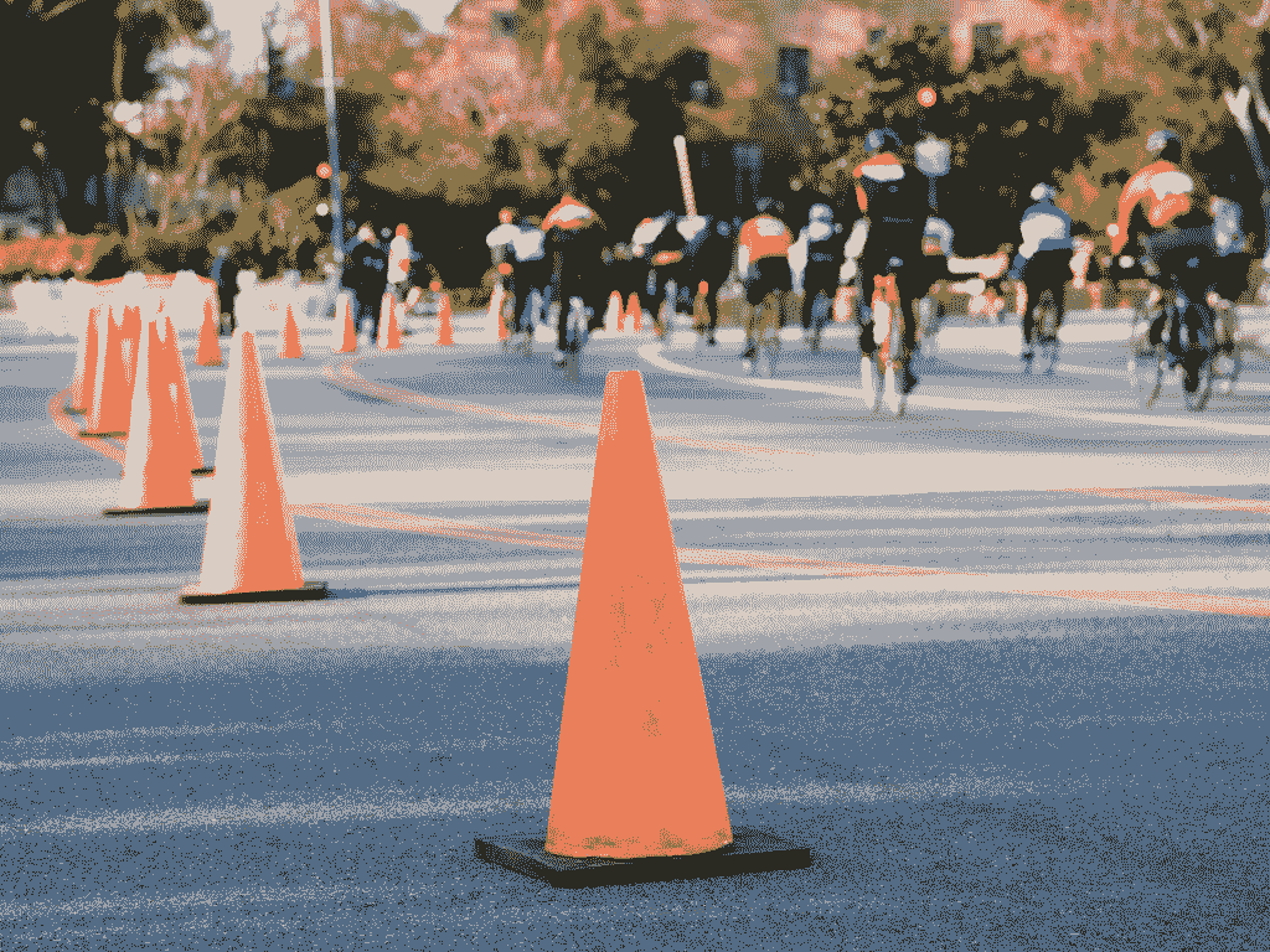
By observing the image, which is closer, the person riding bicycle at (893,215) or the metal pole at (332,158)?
the person riding bicycle at (893,215)

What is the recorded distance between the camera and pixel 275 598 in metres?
8.88

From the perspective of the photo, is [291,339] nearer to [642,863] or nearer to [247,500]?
[247,500]

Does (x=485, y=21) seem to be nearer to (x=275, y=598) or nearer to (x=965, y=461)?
(x=965, y=461)

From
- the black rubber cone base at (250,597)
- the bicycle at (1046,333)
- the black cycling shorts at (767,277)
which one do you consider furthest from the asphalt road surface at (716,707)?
the black cycling shorts at (767,277)

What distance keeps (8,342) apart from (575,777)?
3715 centimetres

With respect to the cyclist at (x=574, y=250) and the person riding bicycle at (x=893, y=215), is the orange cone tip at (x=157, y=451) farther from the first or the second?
the cyclist at (x=574, y=250)

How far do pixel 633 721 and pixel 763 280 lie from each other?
20131 mm

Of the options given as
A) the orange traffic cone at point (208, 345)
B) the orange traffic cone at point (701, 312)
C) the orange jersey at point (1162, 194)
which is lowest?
the orange traffic cone at point (208, 345)

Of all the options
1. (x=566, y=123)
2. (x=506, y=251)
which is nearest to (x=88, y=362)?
(x=506, y=251)

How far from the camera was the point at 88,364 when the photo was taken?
21344 millimetres

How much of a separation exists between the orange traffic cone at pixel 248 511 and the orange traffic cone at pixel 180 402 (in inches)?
91.3

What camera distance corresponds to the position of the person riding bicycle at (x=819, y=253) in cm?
2769

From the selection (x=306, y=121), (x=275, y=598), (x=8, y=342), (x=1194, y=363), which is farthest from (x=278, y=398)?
(x=306, y=121)

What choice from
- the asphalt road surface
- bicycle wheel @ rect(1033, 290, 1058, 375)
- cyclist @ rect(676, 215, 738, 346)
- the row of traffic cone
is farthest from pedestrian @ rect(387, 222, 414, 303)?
the row of traffic cone
